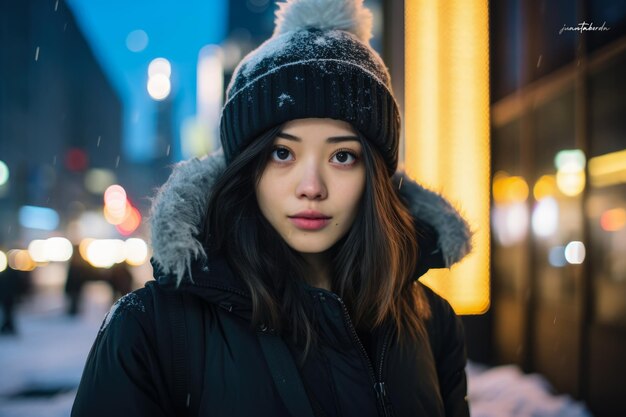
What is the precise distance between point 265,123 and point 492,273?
5.00 m

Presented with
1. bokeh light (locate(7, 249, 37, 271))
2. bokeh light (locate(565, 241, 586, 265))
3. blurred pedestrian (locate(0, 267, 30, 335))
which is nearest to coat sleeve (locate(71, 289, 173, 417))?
bokeh light (locate(565, 241, 586, 265))

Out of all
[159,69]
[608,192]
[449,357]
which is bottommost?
[449,357]

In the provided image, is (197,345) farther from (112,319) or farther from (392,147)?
(392,147)

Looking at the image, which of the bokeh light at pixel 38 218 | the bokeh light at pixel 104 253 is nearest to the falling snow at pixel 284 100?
the bokeh light at pixel 104 253

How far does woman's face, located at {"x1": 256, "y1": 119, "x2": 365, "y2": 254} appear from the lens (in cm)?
160

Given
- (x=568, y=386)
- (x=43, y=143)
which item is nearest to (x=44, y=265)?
(x=568, y=386)

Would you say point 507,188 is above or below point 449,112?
below

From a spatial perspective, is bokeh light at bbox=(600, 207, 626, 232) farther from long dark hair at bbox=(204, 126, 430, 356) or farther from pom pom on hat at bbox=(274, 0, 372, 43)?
pom pom on hat at bbox=(274, 0, 372, 43)

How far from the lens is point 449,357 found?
1970 millimetres

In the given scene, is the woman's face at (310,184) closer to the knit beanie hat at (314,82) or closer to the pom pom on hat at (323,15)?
the knit beanie hat at (314,82)

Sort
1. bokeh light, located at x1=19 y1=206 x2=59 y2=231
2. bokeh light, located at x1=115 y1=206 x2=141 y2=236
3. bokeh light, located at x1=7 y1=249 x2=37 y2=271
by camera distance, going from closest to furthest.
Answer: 1. bokeh light, located at x1=7 y1=249 x2=37 y2=271
2. bokeh light, located at x1=115 y1=206 x2=141 y2=236
3. bokeh light, located at x1=19 y1=206 x2=59 y2=231

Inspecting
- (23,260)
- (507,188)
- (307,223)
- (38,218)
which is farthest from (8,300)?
(38,218)

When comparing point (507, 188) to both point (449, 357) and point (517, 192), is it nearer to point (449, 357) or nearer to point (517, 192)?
point (517, 192)

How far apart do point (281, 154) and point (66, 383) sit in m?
4.88
